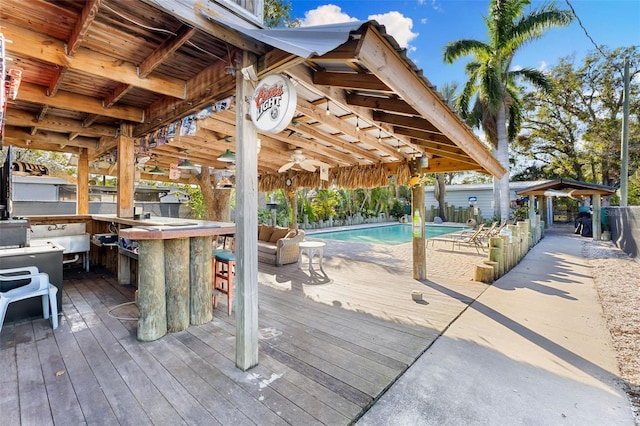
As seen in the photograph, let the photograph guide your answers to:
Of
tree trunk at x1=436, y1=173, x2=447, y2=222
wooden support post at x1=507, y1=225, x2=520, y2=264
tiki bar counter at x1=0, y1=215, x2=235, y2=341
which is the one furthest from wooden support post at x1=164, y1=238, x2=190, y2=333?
tree trunk at x1=436, y1=173, x2=447, y2=222

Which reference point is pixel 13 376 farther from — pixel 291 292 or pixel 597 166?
pixel 597 166

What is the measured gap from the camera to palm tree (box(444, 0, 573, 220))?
12.5 m

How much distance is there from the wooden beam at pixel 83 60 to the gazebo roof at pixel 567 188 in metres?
13.0

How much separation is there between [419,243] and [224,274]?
3.81 m

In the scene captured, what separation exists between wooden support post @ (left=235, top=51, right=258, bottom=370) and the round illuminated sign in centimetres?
17

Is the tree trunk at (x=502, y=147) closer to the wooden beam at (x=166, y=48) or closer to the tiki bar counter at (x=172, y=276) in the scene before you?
the tiki bar counter at (x=172, y=276)

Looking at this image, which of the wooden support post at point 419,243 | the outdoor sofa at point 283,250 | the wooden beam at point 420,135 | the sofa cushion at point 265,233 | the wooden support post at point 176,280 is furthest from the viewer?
the sofa cushion at point 265,233

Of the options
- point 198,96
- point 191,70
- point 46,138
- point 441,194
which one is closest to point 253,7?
point 191,70

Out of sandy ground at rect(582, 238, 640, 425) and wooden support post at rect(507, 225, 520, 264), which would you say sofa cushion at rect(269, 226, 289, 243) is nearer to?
wooden support post at rect(507, 225, 520, 264)

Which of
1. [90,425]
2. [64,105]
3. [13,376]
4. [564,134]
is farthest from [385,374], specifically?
[564,134]

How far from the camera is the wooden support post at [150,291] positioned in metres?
2.81

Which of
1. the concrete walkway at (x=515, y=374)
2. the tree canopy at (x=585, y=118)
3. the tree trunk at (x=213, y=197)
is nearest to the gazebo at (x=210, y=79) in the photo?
the concrete walkway at (x=515, y=374)

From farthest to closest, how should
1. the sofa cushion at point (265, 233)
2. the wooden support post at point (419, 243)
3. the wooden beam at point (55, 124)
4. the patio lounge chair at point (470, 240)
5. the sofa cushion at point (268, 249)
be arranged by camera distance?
the patio lounge chair at point (470, 240), the sofa cushion at point (265, 233), the sofa cushion at point (268, 249), the wooden support post at point (419, 243), the wooden beam at point (55, 124)

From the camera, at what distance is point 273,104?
2.16 m
